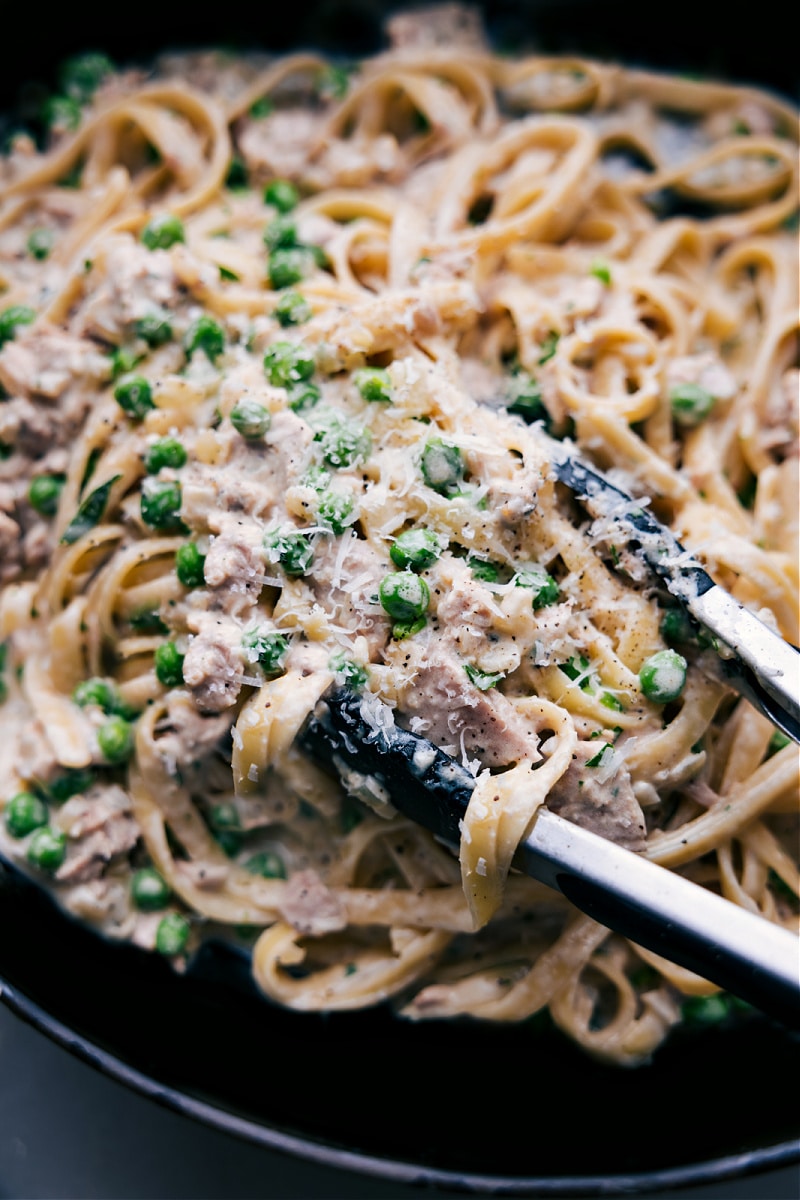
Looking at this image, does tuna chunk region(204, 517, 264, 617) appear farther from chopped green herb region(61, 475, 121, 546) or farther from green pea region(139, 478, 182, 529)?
chopped green herb region(61, 475, 121, 546)

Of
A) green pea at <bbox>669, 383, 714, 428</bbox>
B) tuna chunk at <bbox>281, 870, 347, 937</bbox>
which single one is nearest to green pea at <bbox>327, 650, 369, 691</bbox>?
tuna chunk at <bbox>281, 870, 347, 937</bbox>

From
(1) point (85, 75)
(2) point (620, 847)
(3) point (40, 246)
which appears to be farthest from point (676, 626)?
(1) point (85, 75)

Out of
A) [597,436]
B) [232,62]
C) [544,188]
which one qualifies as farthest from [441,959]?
[232,62]

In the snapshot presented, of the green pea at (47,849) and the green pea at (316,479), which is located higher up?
the green pea at (316,479)

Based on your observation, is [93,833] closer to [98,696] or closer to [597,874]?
[98,696]

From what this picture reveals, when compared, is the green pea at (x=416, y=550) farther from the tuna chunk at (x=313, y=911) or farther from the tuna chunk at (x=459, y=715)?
the tuna chunk at (x=313, y=911)

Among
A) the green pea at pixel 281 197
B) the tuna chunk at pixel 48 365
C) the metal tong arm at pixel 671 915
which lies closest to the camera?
the metal tong arm at pixel 671 915

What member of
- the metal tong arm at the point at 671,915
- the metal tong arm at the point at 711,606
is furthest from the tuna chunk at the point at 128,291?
the metal tong arm at the point at 671,915

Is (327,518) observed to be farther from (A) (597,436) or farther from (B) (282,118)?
(B) (282,118)
